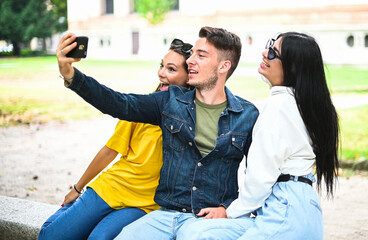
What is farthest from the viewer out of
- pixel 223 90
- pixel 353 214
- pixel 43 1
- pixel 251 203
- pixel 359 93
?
pixel 43 1

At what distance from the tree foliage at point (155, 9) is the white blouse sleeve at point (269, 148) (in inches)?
2009

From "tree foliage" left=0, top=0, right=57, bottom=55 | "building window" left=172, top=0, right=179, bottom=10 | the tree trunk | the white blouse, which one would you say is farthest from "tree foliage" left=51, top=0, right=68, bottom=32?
the white blouse

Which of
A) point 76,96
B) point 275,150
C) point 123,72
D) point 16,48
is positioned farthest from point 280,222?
point 16,48

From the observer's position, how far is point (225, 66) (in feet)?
10.4

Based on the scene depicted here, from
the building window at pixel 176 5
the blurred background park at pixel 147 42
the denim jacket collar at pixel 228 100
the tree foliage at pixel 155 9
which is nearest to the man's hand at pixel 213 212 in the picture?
the denim jacket collar at pixel 228 100

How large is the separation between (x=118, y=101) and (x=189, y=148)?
0.52m

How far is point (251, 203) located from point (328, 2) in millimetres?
42848

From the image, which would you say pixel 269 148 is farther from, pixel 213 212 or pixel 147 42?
pixel 147 42

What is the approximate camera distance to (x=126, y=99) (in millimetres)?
2998

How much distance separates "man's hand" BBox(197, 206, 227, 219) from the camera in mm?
2834

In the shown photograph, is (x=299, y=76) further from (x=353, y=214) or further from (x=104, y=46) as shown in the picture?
(x=104, y=46)

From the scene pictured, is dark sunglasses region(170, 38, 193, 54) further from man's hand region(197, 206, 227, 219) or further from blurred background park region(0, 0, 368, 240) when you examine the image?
man's hand region(197, 206, 227, 219)

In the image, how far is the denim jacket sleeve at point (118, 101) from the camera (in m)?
2.80

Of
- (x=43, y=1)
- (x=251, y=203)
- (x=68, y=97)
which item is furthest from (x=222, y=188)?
(x=43, y=1)
